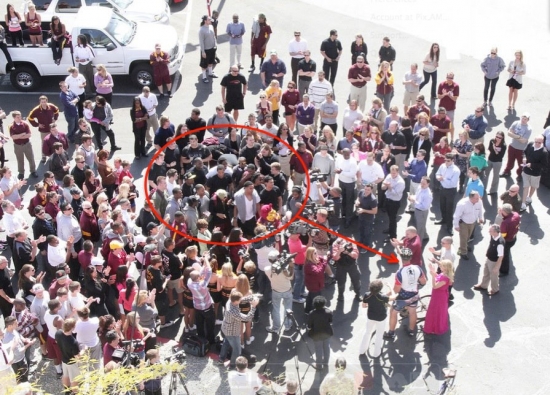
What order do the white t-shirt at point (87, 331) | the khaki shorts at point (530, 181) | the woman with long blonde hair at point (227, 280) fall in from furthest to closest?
the khaki shorts at point (530, 181) < the woman with long blonde hair at point (227, 280) < the white t-shirt at point (87, 331)

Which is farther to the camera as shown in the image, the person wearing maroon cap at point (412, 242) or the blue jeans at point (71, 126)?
the blue jeans at point (71, 126)

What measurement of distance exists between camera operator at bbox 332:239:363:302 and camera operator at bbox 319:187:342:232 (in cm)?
105

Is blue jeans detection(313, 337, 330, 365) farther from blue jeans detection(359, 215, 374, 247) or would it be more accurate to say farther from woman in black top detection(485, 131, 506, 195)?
woman in black top detection(485, 131, 506, 195)

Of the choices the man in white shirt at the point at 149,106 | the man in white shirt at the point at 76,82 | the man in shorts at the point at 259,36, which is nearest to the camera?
the man in white shirt at the point at 149,106

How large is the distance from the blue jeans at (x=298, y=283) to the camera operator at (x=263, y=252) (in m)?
0.46

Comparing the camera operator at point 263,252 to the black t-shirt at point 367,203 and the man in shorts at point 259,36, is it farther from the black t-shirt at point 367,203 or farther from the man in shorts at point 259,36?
the man in shorts at point 259,36

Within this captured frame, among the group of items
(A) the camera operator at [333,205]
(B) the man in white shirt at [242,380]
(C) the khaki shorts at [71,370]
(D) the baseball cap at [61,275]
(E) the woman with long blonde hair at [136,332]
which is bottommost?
(C) the khaki shorts at [71,370]

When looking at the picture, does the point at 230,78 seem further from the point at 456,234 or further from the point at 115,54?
the point at 456,234

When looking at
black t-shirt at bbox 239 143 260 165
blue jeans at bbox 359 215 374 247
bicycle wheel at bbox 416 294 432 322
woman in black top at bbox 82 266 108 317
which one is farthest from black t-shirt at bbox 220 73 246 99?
bicycle wheel at bbox 416 294 432 322

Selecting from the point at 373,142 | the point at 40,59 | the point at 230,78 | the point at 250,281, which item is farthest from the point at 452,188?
the point at 40,59

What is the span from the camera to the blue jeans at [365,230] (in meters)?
14.6

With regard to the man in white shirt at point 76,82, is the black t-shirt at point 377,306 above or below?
below

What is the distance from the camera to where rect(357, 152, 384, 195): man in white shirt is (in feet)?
49.3

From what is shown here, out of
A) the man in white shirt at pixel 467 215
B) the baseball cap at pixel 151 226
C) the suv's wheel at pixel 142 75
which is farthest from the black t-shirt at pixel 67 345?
the suv's wheel at pixel 142 75
